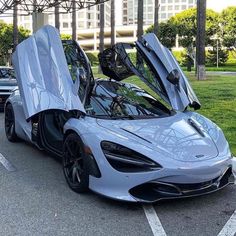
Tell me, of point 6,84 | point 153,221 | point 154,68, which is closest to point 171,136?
point 153,221

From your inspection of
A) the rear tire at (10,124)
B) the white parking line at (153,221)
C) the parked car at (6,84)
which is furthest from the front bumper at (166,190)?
the parked car at (6,84)

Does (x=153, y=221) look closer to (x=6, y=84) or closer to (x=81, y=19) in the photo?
(x=6, y=84)

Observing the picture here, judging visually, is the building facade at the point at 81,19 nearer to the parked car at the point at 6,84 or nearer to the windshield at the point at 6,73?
the windshield at the point at 6,73

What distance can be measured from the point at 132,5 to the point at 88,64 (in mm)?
136144

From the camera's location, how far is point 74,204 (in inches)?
186

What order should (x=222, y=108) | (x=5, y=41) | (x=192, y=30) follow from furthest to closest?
(x=5, y=41) → (x=192, y=30) → (x=222, y=108)

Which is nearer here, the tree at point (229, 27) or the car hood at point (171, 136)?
the car hood at point (171, 136)

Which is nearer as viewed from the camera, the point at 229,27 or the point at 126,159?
the point at 126,159

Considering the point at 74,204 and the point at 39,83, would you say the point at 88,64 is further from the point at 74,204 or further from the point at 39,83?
the point at 74,204

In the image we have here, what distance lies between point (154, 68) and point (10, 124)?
3246 mm

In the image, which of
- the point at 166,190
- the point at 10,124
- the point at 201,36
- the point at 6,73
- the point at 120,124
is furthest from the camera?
the point at 201,36

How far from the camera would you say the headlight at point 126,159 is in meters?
4.34

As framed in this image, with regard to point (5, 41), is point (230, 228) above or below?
below

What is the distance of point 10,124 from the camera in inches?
314
